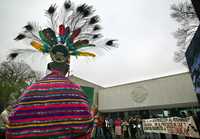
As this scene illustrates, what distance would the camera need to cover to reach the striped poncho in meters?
1.84

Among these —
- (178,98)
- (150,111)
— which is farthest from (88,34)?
(150,111)

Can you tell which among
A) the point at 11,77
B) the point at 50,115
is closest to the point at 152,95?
the point at 11,77

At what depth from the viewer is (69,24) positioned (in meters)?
3.01

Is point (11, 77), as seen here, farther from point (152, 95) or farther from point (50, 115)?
point (50, 115)

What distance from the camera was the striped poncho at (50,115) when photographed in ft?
6.05

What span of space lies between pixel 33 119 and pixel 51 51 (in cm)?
120

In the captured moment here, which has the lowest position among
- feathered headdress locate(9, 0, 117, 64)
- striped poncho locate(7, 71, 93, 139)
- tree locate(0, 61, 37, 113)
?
striped poncho locate(7, 71, 93, 139)

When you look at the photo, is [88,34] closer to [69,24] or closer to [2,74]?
[69,24]

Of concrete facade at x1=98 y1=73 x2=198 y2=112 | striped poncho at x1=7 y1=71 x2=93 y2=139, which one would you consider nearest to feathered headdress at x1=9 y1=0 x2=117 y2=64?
striped poncho at x1=7 y1=71 x2=93 y2=139

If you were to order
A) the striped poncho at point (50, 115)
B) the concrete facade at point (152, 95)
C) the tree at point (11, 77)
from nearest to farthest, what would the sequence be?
the striped poncho at point (50, 115)
the concrete facade at point (152, 95)
the tree at point (11, 77)

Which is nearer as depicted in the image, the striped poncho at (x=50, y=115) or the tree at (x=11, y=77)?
the striped poncho at (x=50, y=115)

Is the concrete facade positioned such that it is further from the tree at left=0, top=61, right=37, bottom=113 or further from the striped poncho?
the striped poncho

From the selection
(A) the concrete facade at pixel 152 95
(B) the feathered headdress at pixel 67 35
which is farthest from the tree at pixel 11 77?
(B) the feathered headdress at pixel 67 35

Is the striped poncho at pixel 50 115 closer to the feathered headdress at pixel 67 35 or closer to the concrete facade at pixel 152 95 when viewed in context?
the feathered headdress at pixel 67 35
